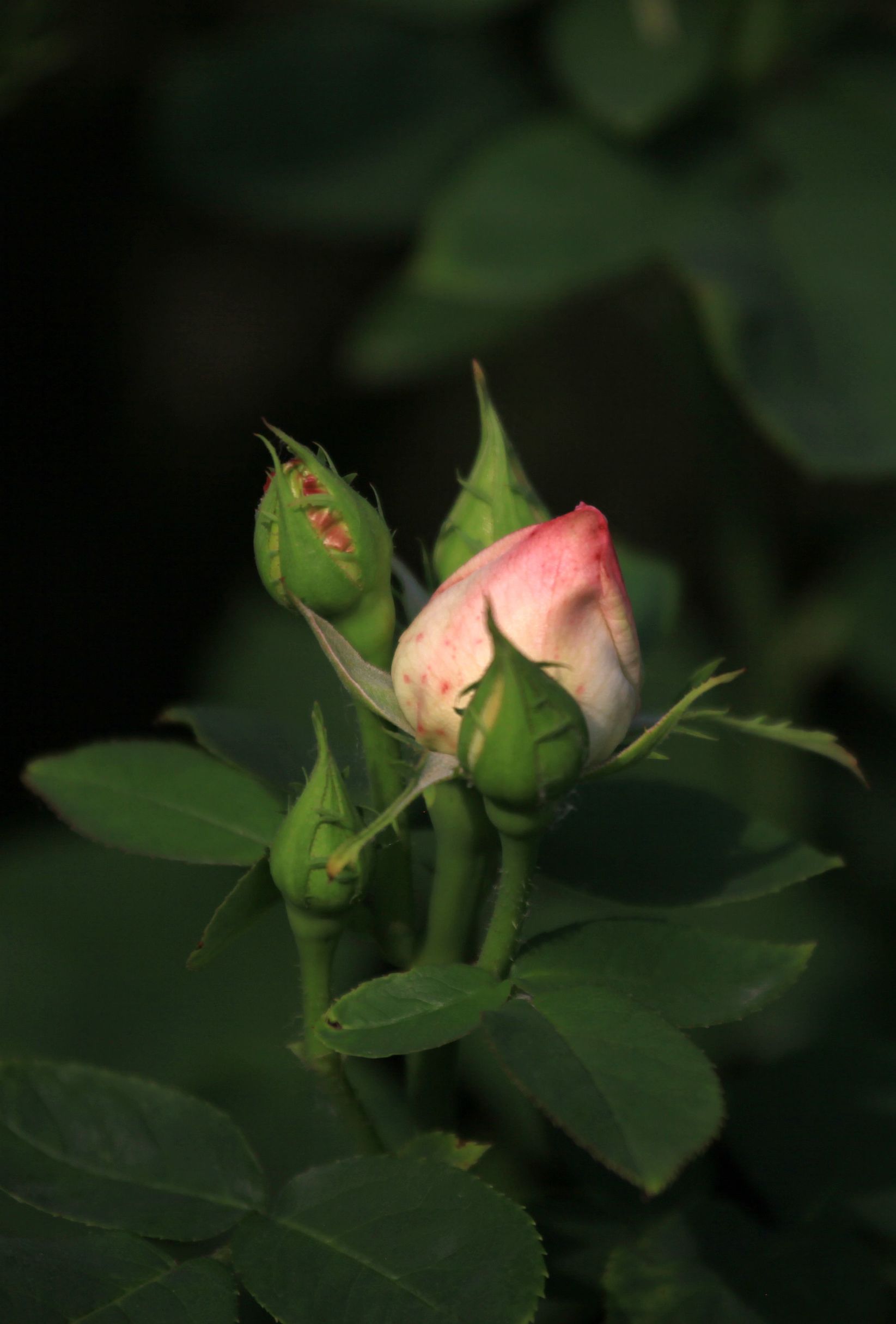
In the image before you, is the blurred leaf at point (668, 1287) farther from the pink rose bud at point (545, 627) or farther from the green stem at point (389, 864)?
the pink rose bud at point (545, 627)

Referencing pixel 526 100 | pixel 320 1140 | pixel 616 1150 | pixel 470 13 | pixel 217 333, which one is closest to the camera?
pixel 616 1150

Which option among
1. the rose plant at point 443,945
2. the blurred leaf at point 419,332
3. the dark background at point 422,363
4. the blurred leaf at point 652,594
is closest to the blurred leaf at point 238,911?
the rose plant at point 443,945

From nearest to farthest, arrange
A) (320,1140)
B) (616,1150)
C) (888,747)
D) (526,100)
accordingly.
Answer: (616,1150), (320,1140), (526,100), (888,747)

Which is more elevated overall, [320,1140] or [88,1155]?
[88,1155]

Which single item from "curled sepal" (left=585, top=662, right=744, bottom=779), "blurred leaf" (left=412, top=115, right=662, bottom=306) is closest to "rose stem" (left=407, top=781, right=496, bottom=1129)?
"curled sepal" (left=585, top=662, right=744, bottom=779)

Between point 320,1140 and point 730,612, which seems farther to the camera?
point 730,612

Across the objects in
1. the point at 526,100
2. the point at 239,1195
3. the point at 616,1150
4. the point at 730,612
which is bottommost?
the point at 730,612

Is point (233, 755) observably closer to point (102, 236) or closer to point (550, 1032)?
point (550, 1032)

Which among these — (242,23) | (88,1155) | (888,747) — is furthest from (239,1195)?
(242,23)
